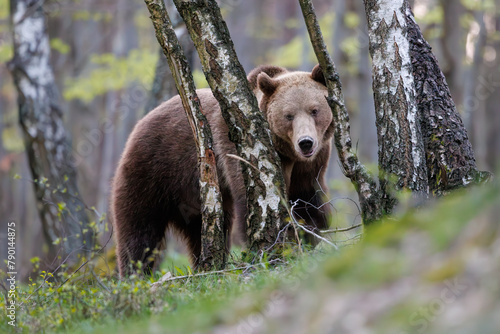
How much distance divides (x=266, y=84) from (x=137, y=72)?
1116cm

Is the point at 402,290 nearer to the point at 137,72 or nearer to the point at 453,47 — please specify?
the point at 453,47

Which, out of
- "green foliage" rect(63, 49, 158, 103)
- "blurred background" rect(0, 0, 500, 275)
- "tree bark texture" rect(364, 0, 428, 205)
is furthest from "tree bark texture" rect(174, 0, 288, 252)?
"green foliage" rect(63, 49, 158, 103)

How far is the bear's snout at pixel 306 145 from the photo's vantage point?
19.6 ft

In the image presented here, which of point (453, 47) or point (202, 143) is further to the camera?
point (453, 47)

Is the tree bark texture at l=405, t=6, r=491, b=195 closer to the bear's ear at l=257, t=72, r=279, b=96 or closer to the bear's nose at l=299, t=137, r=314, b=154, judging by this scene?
the bear's nose at l=299, t=137, r=314, b=154

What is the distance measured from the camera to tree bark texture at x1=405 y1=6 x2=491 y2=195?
5.12 metres

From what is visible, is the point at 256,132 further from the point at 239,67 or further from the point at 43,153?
the point at 43,153

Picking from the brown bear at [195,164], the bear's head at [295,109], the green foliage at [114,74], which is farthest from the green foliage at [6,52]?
the bear's head at [295,109]

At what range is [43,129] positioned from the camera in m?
9.16

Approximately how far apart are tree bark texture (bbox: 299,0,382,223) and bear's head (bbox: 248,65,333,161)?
0.95m

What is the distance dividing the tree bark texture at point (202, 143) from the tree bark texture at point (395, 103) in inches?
55.4

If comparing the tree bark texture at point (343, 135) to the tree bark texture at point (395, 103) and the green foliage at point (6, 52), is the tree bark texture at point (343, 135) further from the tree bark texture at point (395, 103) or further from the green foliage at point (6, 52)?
the green foliage at point (6, 52)

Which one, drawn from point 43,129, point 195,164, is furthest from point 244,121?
point 43,129

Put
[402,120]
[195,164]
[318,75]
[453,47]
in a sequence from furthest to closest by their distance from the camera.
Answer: [453,47]
[195,164]
[318,75]
[402,120]
